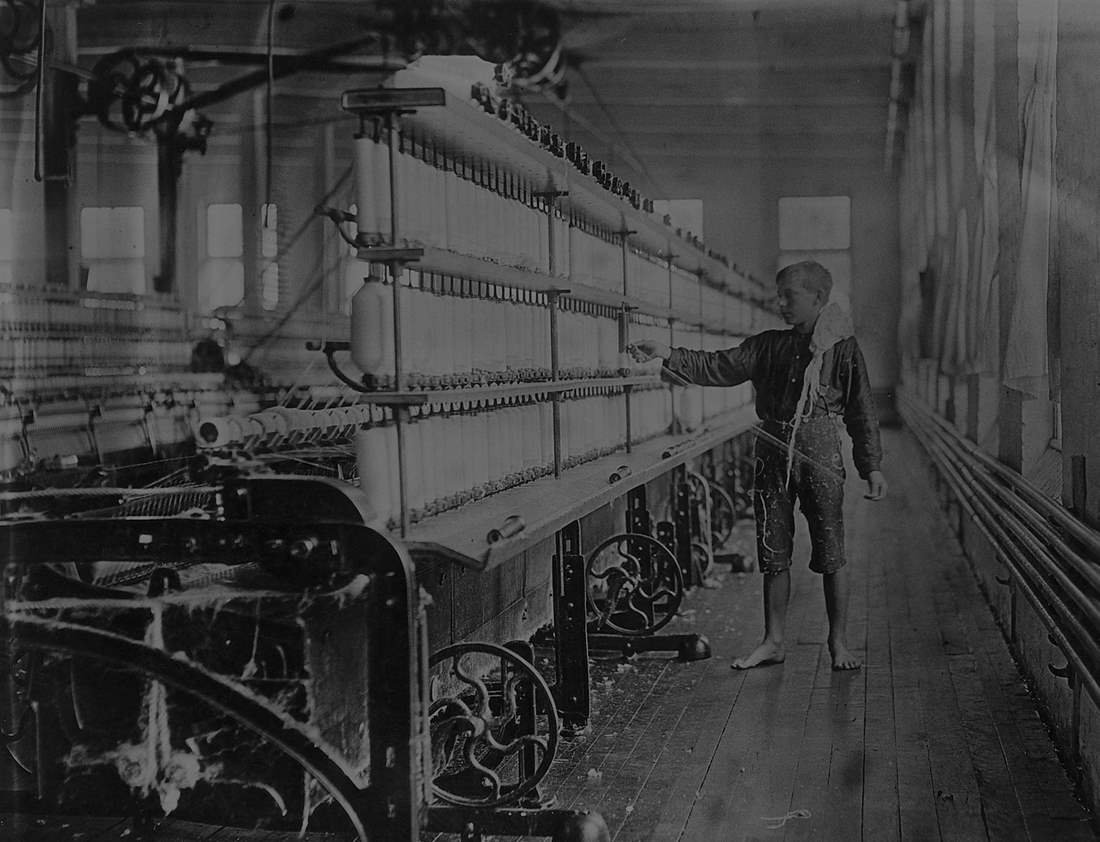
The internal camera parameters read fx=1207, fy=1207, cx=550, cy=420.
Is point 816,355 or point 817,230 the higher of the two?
point 817,230

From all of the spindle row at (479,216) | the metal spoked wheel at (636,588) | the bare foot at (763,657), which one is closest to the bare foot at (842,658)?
the bare foot at (763,657)

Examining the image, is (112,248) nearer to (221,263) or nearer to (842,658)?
(221,263)

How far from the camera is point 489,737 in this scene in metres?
2.66

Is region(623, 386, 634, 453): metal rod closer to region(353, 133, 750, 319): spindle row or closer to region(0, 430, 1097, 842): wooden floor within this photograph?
region(353, 133, 750, 319): spindle row

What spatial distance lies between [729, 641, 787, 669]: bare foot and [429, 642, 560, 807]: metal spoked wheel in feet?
4.35

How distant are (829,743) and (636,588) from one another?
1234 millimetres

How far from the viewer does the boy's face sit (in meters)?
4.29

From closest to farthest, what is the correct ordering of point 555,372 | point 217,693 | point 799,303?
point 217,693, point 555,372, point 799,303

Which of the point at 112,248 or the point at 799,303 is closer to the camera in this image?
the point at 799,303

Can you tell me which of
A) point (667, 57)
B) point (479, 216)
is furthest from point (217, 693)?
point (667, 57)

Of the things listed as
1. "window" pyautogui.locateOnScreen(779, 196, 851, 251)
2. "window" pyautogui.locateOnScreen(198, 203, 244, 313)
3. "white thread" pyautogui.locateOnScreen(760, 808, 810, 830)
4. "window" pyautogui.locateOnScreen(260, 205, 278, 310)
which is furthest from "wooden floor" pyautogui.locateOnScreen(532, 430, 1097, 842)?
"window" pyautogui.locateOnScreen(260, 205, 278, 310)

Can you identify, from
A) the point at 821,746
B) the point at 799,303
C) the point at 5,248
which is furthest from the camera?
the point at 5,248

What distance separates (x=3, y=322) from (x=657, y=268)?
118 inches

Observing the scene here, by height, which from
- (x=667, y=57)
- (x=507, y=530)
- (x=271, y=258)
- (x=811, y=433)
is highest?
(x=667, y=57)
